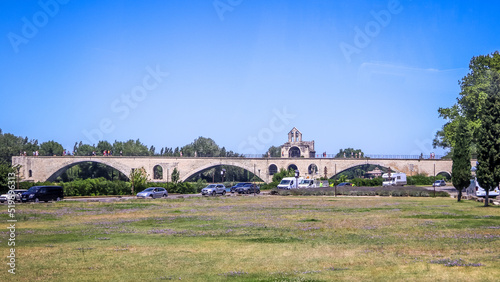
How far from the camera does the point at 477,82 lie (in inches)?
2410

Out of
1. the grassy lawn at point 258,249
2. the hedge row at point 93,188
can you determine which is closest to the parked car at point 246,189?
the hedge row at point 93,188

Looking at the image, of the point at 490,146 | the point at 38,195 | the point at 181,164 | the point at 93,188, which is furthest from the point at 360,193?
the point at 181,164

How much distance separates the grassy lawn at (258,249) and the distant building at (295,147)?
112901 mm

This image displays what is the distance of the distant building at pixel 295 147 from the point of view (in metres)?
140

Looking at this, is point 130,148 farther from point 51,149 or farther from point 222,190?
point 222,190

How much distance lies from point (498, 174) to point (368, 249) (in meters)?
22.6

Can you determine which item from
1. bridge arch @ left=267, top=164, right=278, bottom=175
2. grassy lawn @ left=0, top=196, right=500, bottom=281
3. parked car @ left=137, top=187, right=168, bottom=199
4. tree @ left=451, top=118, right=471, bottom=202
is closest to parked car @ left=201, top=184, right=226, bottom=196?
parked car @ left=137, top=187, right=168, bottom=199

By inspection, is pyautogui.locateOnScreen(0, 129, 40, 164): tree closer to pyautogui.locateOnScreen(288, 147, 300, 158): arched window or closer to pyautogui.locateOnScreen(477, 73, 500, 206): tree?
pyautogui.locateOnScreen(288, 147, 300, 158): arched window

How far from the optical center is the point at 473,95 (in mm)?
59438

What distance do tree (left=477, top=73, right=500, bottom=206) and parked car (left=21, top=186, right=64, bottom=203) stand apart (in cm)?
3427

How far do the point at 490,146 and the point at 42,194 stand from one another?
35173 millimetres

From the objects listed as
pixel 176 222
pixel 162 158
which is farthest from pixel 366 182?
pixel 176 222

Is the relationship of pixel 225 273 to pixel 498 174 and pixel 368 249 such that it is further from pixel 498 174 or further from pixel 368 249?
pixel 498 174

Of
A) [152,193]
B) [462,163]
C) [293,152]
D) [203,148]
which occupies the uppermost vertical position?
[203,148]
